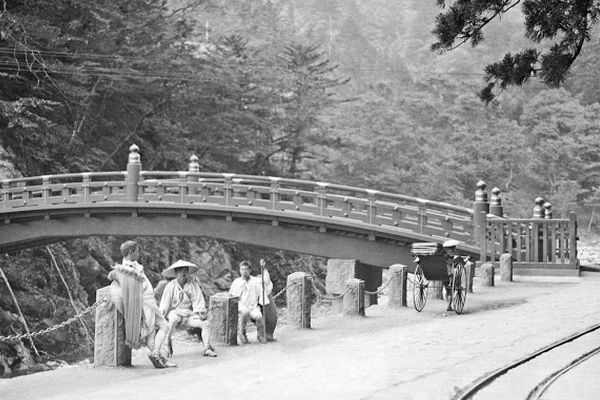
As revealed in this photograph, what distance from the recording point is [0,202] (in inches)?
1324

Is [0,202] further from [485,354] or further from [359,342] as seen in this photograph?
[485,354]

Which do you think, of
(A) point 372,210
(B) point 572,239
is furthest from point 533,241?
(A) point 372,210

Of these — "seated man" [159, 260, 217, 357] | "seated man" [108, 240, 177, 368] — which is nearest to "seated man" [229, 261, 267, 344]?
"seated man" [159, 260, 217, 357]

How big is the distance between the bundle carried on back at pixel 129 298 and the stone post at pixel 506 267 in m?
12.7

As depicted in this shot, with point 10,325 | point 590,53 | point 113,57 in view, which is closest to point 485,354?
point 10,325

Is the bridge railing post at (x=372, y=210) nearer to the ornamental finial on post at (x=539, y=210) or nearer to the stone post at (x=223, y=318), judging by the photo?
the ornamental finial on post at (x=539, y=210)

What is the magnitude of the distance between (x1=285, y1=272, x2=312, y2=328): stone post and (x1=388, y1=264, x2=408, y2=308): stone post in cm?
348

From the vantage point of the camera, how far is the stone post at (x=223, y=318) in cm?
1517

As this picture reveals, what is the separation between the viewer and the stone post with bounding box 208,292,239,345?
49.8 feet

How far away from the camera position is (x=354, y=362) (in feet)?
43.2

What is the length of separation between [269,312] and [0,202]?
64.6 feet

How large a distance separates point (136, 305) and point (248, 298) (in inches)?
114

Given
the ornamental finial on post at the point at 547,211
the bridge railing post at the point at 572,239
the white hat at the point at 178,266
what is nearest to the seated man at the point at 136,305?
the white hat at the point at 178,266

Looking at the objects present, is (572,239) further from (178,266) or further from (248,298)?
(178,266)
